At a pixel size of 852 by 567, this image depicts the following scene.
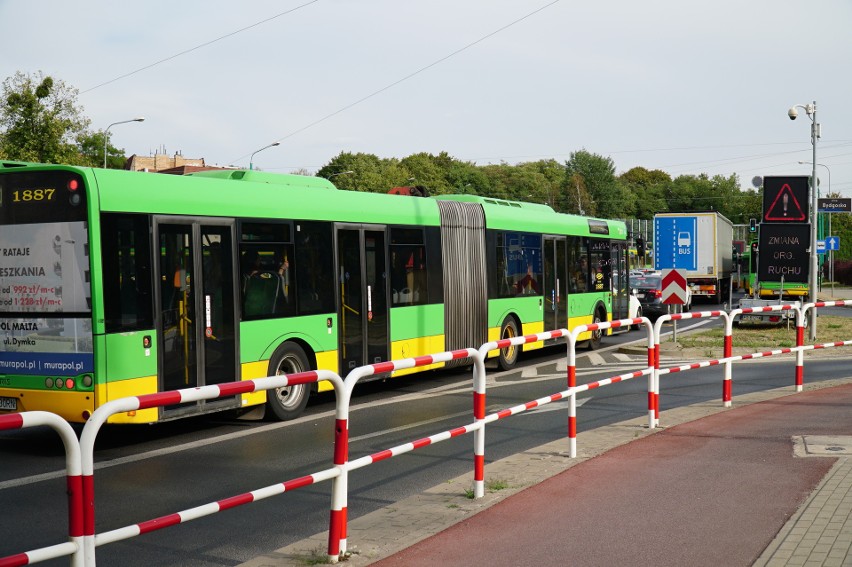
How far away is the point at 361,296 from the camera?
14.6 meters

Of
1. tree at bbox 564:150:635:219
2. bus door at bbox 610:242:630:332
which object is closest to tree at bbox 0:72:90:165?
bus door at bbox 610:242:630:332

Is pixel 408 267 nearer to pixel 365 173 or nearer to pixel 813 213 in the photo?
pixel 813 213

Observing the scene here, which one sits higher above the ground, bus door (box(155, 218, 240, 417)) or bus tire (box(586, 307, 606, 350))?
bus door (box(155, 218, 240, 417))

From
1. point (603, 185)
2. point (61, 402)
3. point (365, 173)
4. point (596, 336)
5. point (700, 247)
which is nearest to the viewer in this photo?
point (61, 402)

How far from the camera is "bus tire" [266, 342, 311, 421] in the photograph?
41.3 feet

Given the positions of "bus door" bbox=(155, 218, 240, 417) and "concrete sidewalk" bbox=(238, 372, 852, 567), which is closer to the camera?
"concrete sidewalk" bbox=(238, 372, 852, 567)

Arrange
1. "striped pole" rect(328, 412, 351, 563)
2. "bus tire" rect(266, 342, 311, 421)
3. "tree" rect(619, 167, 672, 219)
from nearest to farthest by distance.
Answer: "striped pole" rect(328, 412, 351, 563)
"bus tire" rect(266, 342, 311, 421)
"tree" rect(619, 167, 672, 219)

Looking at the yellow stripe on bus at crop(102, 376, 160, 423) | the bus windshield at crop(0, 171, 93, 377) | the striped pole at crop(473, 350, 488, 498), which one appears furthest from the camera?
the bus windshield at crop(0, 171, 93, 377)

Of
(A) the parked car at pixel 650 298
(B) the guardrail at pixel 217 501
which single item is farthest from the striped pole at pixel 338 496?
(A) the parked car at pixel 650 298

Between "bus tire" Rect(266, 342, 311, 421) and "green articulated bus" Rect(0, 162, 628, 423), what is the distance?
1.0 inches

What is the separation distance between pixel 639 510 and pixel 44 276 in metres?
6.68

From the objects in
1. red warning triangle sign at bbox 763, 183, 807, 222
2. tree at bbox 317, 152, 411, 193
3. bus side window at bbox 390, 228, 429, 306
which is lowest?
bus side window at bbox 390, 228, 429, 306

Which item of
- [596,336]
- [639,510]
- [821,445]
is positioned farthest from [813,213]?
[639,510]

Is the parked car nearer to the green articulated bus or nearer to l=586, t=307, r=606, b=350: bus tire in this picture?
l=586, t=307, r=606, b=350: bus tire
